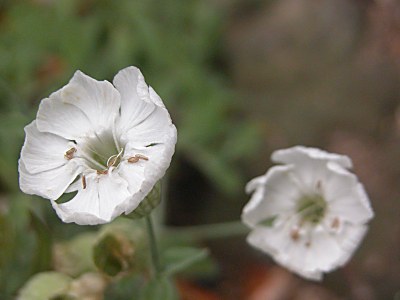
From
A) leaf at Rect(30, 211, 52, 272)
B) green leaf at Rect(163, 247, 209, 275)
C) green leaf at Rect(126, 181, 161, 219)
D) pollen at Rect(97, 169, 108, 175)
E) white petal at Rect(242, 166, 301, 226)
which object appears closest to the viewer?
green leaf at Rect(126, 181, 161, 219)

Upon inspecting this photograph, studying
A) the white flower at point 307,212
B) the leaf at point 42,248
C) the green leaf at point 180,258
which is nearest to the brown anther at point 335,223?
the white flower at point 307,212

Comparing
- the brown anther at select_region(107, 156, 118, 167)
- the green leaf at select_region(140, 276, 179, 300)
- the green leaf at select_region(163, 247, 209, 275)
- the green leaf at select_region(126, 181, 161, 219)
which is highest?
the brown anther at select_region(107, 156, 118, 167)

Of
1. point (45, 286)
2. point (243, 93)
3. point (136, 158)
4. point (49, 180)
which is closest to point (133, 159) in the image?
point (136, 158)

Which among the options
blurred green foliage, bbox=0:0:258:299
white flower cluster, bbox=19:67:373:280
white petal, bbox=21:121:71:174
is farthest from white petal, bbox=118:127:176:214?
blurred green foliage, bbox=0:0:258:299

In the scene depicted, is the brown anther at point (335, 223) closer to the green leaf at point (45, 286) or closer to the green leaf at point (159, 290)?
the green leaf at point (159, 290)

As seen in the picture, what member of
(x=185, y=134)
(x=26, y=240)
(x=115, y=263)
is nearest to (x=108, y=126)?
(x=115, y=263)

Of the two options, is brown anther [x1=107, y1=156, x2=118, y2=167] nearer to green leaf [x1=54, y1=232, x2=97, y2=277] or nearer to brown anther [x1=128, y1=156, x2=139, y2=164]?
brown anther [x1=128, y1=156, x2=139, y2=164]

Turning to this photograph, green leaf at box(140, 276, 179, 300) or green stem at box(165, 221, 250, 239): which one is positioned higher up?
green leaf at box(140, 276, 179, 300)
